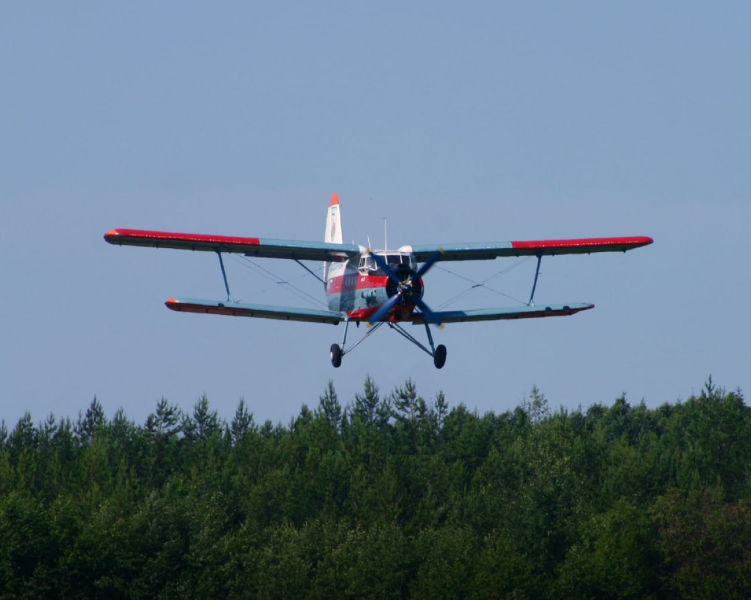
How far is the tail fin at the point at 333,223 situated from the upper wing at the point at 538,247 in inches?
352

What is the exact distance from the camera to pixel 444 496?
95.5 metres

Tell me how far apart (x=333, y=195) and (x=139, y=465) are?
63.6 metres

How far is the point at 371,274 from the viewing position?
39656mm

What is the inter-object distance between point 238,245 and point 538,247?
9.78m

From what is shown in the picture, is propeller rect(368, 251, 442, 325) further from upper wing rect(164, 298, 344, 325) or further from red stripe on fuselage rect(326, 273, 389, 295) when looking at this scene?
upper wing rect(164, 298, 344, 325)

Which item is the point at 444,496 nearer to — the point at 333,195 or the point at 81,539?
the point at 81,539

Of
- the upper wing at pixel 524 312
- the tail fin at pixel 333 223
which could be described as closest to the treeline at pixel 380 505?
the tail fin at pixel 333 223

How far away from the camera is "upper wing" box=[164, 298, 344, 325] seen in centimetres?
4056

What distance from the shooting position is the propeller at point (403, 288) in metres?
38.5

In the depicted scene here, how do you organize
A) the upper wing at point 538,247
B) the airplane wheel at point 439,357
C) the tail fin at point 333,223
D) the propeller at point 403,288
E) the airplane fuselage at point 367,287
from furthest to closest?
the tail fin at point 333,223, the upper wing at point 538,247, the airplane wheel at point 439,357, the airplane fuselage at point 367,287, the propeller at point 403,288

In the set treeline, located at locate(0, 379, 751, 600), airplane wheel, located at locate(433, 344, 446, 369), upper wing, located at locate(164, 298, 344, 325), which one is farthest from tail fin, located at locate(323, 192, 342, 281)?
treeline, located at locate(0, 379, 751, 600)

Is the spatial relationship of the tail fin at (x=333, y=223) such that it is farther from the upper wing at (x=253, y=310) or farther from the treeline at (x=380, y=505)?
the treeline at (x=380, y=505)

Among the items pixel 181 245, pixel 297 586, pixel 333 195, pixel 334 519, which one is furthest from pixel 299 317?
pixel 334 519

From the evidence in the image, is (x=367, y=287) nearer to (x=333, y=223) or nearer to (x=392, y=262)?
(x=392, y=262)
